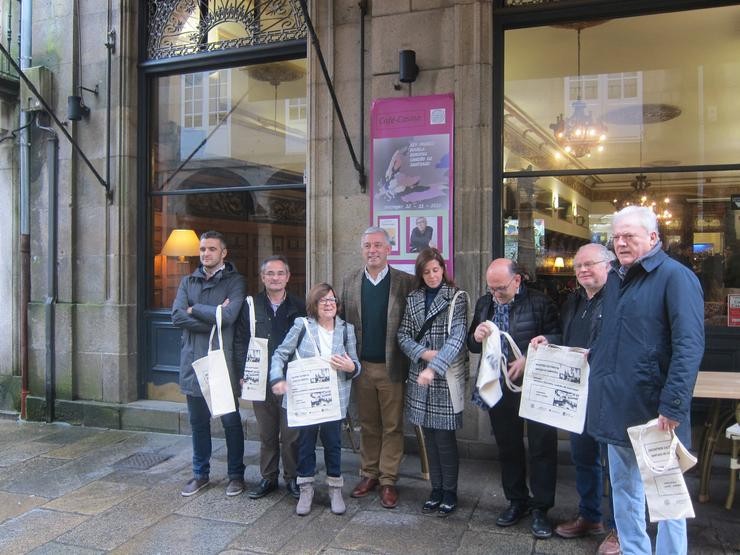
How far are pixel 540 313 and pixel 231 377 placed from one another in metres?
2.39

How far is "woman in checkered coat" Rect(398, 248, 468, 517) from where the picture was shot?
13.7ft

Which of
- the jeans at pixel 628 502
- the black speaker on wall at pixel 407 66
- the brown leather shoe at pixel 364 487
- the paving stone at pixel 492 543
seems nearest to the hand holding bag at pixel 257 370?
the brown leather shoe at pixel 364 487

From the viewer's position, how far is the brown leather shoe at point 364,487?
15.4 ft

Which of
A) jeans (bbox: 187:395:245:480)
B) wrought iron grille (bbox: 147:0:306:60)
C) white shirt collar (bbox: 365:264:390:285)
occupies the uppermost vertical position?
wrought iron grille (bbox: 147:0:306:60)

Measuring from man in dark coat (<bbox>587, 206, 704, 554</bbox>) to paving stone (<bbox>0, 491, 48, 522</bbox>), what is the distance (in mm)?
4140

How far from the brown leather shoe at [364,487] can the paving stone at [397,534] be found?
29 cm

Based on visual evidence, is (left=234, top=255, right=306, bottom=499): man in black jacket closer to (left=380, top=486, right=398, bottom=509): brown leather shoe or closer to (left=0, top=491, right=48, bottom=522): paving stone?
(left=380, top=486, right=398, bottom=509): brown leather shoe

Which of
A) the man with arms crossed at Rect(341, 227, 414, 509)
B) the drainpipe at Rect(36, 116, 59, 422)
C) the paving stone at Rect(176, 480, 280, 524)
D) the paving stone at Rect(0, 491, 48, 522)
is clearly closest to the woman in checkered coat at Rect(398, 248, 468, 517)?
the man with arms crossed at Rect(341, 227, 414, 509)

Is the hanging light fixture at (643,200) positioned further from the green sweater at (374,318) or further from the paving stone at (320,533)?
the paving stone at (320,533)

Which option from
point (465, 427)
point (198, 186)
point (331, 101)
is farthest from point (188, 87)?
point (465, 427)

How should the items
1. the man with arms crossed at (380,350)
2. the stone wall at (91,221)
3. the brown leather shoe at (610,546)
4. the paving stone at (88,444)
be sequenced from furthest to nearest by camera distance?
the stone wall at (91,221), the paving stone at (88,444), the man with arms crossed at (380,350), the brown leather shoe at (610,546)

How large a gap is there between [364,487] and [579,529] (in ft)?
5.21

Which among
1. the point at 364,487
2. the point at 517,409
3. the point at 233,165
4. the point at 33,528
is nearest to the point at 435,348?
the point at 517,409

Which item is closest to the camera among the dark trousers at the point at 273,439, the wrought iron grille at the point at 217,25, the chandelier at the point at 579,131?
the dark trousers at the point at 273,439
